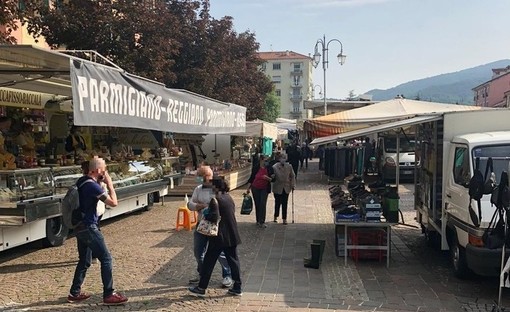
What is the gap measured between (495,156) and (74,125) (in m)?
5.58

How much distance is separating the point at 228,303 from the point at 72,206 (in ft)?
7.11

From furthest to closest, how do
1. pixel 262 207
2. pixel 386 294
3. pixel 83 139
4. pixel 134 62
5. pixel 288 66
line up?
pixel 288 66 → pixel 134 62 → pixel 83 139 → pixel 262 207 → pixel 386 294

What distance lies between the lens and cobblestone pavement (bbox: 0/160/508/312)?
19.5 ft

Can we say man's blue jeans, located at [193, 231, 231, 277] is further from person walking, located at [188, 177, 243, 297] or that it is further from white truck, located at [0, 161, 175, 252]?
white truck, located at [0, 161, 175, 252]

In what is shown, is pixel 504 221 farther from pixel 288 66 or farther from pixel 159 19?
pixel 288 66

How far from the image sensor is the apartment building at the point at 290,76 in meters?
120

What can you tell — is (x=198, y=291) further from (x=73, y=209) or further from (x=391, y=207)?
(x=391, y=207)

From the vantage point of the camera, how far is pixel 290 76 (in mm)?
119938

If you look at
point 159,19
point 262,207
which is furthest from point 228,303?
point 159,19

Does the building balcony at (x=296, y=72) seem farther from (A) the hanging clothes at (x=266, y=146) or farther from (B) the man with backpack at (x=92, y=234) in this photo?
(B) the man with backpack at (x=92, y=234)

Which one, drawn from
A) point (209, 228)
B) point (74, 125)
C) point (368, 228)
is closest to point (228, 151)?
point (368, 228)

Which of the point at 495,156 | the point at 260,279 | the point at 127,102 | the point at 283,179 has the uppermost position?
the point at 127,102

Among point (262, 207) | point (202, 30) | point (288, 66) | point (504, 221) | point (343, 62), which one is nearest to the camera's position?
point (504, 221)

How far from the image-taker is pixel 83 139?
1286cm
